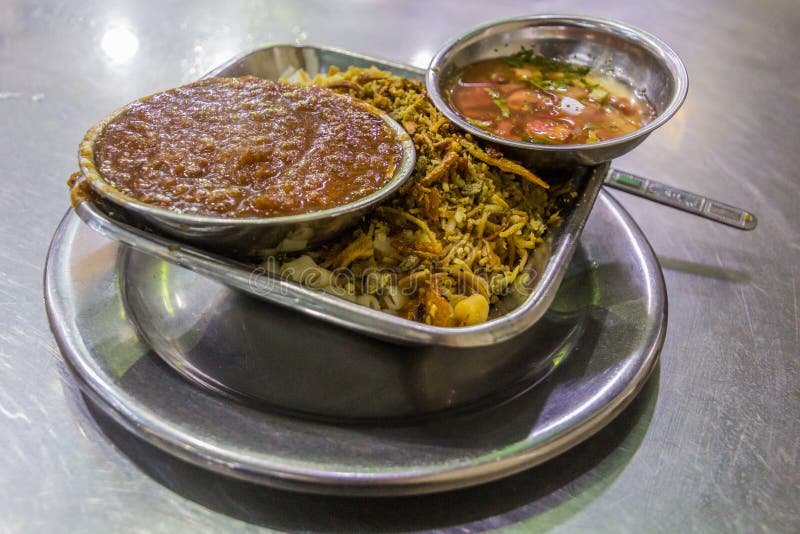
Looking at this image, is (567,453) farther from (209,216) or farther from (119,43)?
(119,43)

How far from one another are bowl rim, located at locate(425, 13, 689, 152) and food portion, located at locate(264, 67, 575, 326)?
7 cm

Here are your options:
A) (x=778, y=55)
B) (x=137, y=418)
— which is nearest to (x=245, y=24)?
(x=137, y=418)

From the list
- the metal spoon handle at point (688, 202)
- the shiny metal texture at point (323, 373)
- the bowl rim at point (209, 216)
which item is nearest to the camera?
the shiny metal texture at point (323, 373)

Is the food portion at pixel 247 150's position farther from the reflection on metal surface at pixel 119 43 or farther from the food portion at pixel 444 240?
the reflection on metal surface at pixel 119 43

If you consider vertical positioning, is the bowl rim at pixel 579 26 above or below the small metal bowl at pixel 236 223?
above

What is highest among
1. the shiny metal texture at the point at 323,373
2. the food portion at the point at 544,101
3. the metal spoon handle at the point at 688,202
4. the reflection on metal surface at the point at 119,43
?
the food portion at the point at 544,101

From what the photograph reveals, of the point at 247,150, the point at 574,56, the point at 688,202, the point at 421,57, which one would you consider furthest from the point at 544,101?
the point at 421,57

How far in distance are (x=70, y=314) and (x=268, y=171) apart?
736 mm

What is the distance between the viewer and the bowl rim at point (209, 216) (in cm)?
172

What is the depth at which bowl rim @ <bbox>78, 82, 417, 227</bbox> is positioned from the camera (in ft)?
5.64

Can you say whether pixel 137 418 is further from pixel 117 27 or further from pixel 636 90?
pixel 117 27

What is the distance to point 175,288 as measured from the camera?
2141mm

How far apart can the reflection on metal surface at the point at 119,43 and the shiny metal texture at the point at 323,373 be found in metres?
1.86

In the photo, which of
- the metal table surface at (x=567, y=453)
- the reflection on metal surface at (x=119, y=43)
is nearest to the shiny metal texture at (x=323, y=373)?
the metal table surface at (x=567, y=453)
